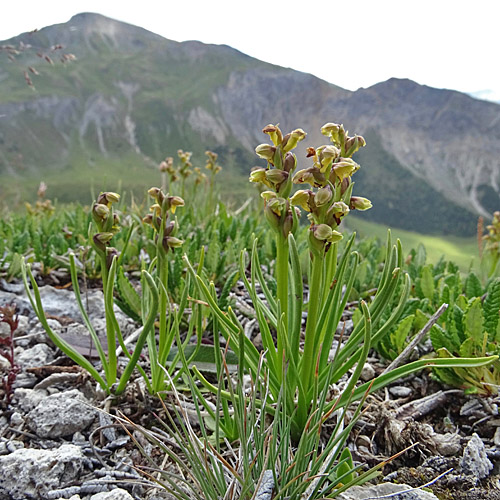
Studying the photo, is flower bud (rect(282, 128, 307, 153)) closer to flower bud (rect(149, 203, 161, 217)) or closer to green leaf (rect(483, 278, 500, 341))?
flower bud (rect(149, 203, 161, 217))

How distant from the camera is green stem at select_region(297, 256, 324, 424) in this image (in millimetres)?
1351

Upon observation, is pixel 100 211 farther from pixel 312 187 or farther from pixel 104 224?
pixel 312 187

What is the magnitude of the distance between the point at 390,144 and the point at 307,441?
212731 millimetres

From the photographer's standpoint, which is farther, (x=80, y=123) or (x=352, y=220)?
(x=80, y=123)

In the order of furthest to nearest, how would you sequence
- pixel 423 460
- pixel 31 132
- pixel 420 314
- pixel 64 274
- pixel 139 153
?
pixel 139 153
pixel 31 132
pixel 64 274
pixel 420 314
pixel 423 460

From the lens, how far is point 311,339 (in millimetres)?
1443

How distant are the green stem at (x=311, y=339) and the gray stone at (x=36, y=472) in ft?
2.49

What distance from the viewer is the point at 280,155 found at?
4.49 feet

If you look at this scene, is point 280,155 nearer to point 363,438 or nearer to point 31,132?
point 363,438

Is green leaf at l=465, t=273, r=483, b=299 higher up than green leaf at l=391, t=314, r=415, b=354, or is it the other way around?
green leaf at l=465, t=273, r=483, b=299

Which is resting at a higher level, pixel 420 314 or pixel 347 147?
pixel 347 147

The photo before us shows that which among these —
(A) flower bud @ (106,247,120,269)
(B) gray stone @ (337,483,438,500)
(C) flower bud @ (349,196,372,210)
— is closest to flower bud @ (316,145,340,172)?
(C) flower bud @ (349,196,372,210)

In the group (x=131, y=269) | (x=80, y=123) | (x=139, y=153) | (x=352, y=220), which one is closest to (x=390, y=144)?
(x=352, y=220)

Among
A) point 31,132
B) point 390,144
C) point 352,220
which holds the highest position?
point 390,144
